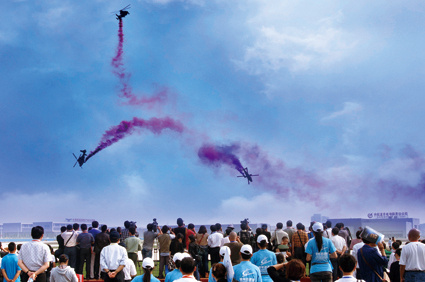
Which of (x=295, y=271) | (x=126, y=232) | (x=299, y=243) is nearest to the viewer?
(x=295, y=271)

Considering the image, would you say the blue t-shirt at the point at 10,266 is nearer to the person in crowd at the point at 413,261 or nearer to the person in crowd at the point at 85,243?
the person in crowd at the point at 85,243

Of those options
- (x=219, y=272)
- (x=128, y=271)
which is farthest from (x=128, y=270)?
(x=219, y=272)

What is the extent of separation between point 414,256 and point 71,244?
37.3 feet

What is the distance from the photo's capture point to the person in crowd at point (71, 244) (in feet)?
51.3

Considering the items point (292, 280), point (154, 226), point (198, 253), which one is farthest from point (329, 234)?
point (292, 280)

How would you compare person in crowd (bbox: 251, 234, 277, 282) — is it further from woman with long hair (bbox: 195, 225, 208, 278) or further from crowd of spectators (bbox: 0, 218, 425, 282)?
woman with long hair (bbox: 195, 225, 208, 278)

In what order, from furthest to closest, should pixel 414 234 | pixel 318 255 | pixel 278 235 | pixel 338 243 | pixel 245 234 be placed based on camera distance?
1. pixel 245 234
2. pixel 278 235
3. pixel 338 243
4. pixel 318 255
5. pixel 414 234

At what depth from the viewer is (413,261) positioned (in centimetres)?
893

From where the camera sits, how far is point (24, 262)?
10078mm

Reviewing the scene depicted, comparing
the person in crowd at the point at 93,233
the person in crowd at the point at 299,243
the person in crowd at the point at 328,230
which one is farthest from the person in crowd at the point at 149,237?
the person in crowd at the point at 328,230

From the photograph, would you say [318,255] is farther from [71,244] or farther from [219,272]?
[71,244]

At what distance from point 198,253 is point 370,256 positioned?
24.0ft

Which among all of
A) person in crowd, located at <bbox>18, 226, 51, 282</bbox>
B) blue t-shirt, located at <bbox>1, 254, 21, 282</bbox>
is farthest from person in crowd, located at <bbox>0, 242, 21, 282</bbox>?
person in crowd, located at <bbox>18, 226, 51, 282</bbox>

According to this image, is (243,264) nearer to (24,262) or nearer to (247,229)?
(24,262)
